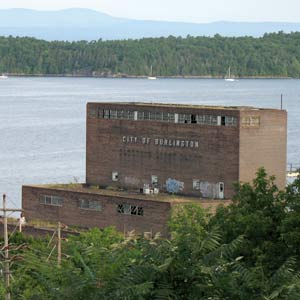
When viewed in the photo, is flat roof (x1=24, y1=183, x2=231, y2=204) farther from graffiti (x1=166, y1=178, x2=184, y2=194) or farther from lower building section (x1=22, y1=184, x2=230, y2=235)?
graffiti (x1=166, y1=178, x2=184, y2=194)

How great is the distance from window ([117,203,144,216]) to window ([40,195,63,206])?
3427 millimetres

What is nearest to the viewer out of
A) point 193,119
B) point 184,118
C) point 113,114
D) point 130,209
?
point 130,209

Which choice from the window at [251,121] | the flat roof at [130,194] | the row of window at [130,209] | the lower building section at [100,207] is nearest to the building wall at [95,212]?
the lower building section at [100,207]

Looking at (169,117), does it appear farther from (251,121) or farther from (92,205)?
(92,205)

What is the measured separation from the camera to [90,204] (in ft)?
169

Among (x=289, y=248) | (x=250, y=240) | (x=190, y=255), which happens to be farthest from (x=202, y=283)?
(x=250, y=240)

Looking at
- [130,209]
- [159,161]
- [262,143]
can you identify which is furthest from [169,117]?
[130,209]

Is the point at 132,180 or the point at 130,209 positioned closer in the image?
the point at 130,209

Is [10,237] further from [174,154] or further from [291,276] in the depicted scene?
[291,276]

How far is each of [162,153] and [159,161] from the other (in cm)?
43

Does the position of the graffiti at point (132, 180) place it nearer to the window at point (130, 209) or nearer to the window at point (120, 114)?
the window at point (120, 114)

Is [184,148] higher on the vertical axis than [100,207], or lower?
higher

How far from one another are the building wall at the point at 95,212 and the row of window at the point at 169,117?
4.45 meters

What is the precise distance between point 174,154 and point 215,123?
8.15 feet
